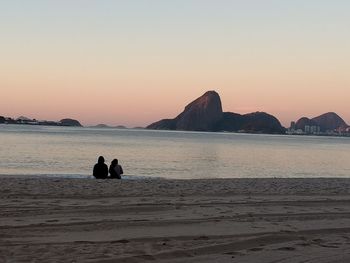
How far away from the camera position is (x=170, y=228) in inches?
308

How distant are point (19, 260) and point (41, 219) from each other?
8.99 ft

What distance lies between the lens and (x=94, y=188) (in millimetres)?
14328

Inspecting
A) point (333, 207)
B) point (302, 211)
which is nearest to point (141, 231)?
point (302, 211)

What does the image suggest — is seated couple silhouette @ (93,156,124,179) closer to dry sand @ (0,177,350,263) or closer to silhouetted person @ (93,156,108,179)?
silhouetted person @ (93,156,108,179)

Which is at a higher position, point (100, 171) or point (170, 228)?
point (170, 228)

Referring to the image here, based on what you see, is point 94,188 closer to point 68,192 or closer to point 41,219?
point 68,192

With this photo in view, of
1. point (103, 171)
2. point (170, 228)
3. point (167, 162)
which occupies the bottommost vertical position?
point (167, 162)

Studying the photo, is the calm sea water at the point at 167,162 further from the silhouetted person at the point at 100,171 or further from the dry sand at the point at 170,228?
the dry sand at the point at 170,228

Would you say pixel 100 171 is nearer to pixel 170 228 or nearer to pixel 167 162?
pixel 170 228

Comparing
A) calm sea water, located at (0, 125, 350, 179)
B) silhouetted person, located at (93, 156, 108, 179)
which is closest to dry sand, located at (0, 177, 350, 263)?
silhouetted person, located at (93, 156, 108, 179)

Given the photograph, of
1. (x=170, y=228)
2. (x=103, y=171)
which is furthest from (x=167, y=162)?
(x=170, y=228)

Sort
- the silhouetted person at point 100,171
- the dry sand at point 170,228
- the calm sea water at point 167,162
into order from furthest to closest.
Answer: the calm sea water at point 167,162 < the silhouetted person at point 100,171 < the dry sand at point 170,228

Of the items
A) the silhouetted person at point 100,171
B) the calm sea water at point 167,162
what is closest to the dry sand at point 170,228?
the silhouetted person at point 100,171

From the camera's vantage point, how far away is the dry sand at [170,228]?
6.14 metres
